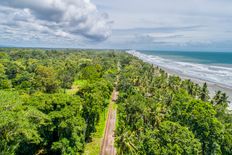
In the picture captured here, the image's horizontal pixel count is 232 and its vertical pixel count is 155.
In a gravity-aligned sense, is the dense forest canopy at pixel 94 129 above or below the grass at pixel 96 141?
above

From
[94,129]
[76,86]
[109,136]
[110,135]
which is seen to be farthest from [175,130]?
[76,86]

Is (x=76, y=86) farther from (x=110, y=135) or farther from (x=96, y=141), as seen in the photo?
(x=96, y=141)

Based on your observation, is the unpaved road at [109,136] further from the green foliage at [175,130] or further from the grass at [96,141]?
the green foliage at [175,130]

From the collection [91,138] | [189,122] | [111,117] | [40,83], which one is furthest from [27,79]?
[189,122]

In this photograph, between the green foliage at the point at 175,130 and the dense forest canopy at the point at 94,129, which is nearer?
the dense forest canopy at the point at 94,129

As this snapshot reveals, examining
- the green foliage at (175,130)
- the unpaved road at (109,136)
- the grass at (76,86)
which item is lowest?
the unpaved road at (109,136)

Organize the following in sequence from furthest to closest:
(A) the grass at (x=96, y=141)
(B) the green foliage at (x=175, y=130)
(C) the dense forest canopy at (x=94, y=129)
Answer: (A) the grass at (x=96, y=141), (B) the green foliage at (x=175, y=130), (C) the dense forest canopy at (x=94, y=129)

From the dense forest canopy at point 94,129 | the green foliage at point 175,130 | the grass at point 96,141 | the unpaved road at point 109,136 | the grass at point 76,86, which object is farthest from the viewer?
the grass at point 76,86

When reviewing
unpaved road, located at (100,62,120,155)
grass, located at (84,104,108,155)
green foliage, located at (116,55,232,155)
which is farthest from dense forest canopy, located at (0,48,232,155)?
unpaved road, located at (100,62,120,155)

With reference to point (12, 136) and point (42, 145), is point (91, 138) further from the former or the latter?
point (12, 136)

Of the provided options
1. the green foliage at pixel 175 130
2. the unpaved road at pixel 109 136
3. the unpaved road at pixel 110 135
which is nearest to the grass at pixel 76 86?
the unpaved road at pixel 110 135

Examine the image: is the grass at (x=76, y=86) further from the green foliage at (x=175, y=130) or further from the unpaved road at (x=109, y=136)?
the green foliage at (x=175, y=130)
